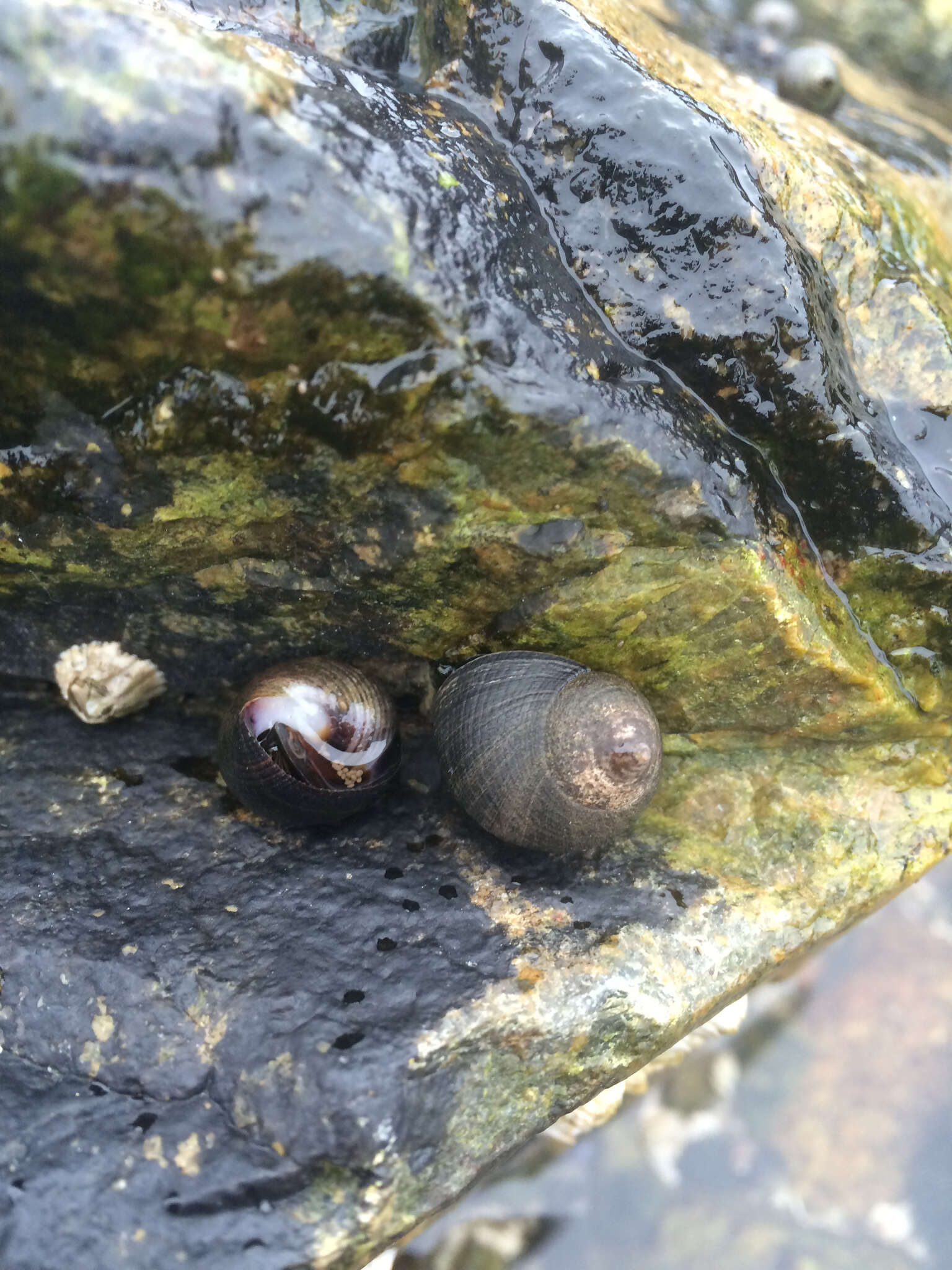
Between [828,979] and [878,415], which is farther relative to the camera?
[828,979]

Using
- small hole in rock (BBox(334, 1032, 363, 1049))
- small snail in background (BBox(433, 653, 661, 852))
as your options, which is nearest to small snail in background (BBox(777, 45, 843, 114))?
small snail in background (BBox(433, 653, 661, 852))

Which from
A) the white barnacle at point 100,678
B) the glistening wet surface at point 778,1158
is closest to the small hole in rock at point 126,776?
the white barnacle at point 100,678

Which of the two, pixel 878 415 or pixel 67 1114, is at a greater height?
pixel 878 415

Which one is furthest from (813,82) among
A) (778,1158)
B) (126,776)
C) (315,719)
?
(778,1158)

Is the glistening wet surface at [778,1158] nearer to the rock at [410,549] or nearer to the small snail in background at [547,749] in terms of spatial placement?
the rock at [410,549]

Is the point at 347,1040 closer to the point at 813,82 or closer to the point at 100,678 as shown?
the point at 100,678

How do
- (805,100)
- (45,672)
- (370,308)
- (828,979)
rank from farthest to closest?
(828,979)
(805,100)
(45,672)
(370,308)

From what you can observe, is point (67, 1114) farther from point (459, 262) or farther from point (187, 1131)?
point (459, 262)

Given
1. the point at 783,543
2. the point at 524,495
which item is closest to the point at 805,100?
the point at 783,543
